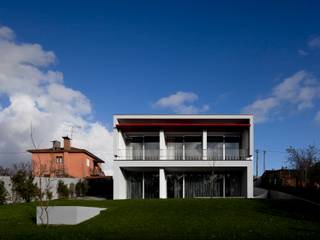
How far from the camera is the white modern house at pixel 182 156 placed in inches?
1235

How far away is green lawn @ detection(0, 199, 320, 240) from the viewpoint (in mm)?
14008

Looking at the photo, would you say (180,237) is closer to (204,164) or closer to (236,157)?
(204,164)

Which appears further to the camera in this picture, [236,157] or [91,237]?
[236,157]

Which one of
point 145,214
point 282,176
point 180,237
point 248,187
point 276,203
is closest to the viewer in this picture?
point 180,237

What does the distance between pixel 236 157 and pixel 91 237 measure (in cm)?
2093

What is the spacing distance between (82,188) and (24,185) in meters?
9.92

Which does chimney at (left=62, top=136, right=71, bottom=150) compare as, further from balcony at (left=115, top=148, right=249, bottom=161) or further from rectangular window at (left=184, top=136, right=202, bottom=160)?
rectangular window at (left=184, top=136, right=202, bottom=160)

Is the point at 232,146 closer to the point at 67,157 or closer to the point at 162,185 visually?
the point at 162,185

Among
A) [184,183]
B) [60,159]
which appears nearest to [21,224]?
[184,183]

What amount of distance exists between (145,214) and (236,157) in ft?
46.0

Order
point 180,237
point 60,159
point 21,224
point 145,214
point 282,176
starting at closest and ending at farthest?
point 180,237
point 21,224
point 145,214
point 282,176
point 60,159

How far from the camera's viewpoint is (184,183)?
33.6 meters

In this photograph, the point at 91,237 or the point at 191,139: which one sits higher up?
the point at 191,139

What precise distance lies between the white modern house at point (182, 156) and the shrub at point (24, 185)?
6.37 meters
